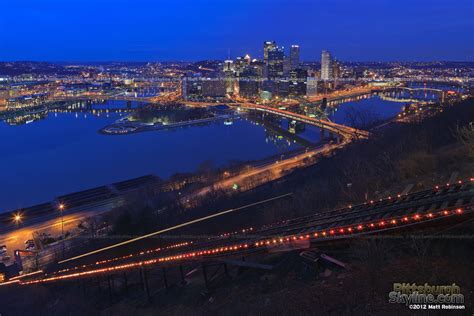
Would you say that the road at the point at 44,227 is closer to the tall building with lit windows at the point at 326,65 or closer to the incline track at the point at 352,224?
the incline track at the point at 352,224

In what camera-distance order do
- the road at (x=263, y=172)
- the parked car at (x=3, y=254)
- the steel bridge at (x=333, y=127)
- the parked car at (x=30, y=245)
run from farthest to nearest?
the steel bridge at (x=333, y=127) < the road at (x=263, y=172) < the parked car at (x=30, y=245) < the parked car at (x=3, y=254)

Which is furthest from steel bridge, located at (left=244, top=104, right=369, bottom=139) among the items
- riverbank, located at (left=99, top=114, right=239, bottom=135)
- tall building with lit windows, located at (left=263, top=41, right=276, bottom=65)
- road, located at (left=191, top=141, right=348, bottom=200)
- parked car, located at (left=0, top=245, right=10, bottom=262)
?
tall building with lit windows, located at (left=263, top=41, right=276, bottom=65)

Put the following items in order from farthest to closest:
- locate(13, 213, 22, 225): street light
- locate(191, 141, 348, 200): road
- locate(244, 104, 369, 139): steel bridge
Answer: locate(244, 104, 369, 139): steel bridge, locate(191, 141, 348, 200): road, locate(13, 213, 22, 225): street light

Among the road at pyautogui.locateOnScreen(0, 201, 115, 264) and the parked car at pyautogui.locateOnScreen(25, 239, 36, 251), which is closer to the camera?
the parked car at pyautogui.locateOnScreen(25, 239, 36, 251)

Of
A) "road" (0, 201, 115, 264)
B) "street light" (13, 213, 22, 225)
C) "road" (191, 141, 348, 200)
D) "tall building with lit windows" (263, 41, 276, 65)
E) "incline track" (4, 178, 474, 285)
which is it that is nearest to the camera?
"incline track" (4, 178, 474, 285)

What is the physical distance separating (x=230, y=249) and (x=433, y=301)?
1274mm

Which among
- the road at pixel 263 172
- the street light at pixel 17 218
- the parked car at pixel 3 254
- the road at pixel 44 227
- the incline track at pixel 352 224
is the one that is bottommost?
the parked car at pixel 3 254

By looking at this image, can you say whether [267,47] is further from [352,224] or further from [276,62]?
[352,224]

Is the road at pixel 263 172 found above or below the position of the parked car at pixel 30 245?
above

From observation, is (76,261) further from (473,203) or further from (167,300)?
(473,203)

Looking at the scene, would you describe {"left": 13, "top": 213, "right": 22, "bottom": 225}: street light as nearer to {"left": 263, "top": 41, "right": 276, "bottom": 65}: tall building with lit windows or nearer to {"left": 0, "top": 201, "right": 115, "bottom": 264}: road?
{"left": 0, "top": 201, "right": 115, "bottom": 264}: road

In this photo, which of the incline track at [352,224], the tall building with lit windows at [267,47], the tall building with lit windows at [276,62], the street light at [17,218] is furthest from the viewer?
the tall building with lit windows at [267,47]

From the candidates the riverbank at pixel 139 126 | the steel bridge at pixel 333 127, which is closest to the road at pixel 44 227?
the steel bridge at pixel 333 127

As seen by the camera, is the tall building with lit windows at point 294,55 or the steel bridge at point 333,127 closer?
the steel bridge at point 333,127
